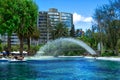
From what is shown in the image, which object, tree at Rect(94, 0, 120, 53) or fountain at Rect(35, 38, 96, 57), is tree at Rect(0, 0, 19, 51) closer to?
fountain at Rect(35, 38, 96, 57)

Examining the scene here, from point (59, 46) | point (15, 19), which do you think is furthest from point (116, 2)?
point (15, 19)

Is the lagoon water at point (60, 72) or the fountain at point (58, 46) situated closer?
the lagoon water at point (60, 72)

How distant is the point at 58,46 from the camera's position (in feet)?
260

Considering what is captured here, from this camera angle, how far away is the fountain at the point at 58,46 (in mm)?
73375

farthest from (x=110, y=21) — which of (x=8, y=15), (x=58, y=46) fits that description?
(x=8, y=15)

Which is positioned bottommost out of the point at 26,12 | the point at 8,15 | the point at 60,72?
the point at 60,72

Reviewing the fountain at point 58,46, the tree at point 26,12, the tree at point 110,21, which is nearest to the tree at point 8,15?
the tree at point 26,12

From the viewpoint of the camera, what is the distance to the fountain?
7338 cm

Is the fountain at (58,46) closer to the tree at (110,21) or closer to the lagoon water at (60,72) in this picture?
the tree at (110,21)

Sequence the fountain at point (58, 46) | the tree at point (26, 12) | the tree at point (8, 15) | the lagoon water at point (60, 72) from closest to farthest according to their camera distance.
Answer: the lagoon water at point (60, 72), the tree at point (8, 15), the tree at point (26, 12), the fountain at point (58, 46)

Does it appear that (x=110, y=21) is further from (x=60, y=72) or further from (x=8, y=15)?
(x=60, y=72)

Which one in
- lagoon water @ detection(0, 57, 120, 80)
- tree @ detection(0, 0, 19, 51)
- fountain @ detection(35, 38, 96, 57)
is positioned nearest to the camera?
lagoon water @ detection(0, 57, 120, 80)

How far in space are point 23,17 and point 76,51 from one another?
2698cm

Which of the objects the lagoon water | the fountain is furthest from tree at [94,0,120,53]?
the lagoon water
